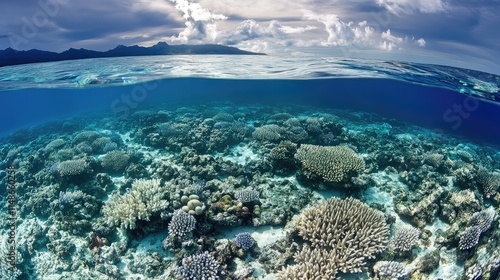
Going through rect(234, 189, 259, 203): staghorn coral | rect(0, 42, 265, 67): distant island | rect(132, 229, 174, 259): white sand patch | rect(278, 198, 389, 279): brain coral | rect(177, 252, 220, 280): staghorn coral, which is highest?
rect(0, 42, 265, 67): distant island

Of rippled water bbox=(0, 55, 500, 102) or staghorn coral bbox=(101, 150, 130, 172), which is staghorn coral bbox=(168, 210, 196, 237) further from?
rippled water bbox=(0, 55, 500, 102)

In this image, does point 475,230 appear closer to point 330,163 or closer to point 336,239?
point 336,239

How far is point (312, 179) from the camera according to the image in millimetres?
8820

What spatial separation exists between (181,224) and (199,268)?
118 cm

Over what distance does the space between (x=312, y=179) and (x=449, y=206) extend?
3836 millimetres

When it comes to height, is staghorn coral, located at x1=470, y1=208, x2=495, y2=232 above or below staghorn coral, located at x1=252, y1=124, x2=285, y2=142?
below

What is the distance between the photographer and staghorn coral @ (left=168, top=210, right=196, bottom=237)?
21.0 ft

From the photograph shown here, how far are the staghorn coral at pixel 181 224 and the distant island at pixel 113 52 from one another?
1634 centimetres

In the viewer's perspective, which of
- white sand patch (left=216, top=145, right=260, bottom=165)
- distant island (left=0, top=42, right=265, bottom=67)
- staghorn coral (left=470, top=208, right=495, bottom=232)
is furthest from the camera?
distant island (left=0, top=42, right=265, bottom=67)

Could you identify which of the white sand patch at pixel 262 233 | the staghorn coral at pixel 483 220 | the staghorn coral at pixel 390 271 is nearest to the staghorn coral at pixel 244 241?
the white sand patch at pixel 262 233

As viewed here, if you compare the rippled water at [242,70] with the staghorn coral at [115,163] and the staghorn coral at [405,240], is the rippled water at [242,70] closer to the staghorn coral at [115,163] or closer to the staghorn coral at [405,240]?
the staghorn coral at [115,163]

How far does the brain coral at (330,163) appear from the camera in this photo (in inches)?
333

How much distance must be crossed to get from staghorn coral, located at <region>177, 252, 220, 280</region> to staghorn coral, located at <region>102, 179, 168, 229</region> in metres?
1.76

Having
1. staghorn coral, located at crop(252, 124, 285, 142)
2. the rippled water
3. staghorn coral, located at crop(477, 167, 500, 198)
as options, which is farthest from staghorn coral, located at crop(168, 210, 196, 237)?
the rippled water
